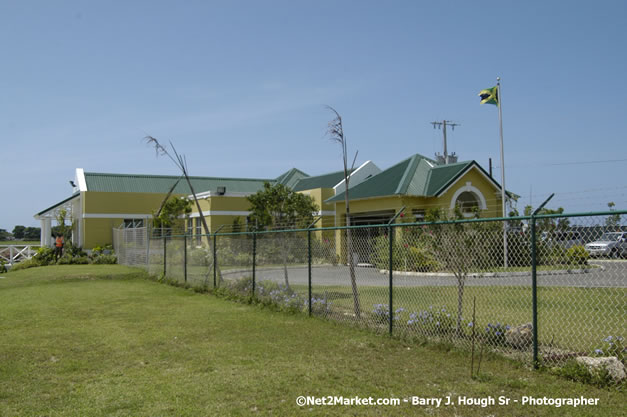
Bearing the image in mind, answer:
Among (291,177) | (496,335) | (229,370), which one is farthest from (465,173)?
(229,370)

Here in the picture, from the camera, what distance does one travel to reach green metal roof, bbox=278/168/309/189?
128ft

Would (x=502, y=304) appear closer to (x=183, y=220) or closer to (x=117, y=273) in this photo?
(x=117, y=273)

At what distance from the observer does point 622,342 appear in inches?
240

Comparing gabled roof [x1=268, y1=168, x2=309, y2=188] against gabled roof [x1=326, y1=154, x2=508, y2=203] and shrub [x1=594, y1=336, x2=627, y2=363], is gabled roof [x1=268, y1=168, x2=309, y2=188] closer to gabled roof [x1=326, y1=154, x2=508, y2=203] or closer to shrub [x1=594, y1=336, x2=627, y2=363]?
gabled roof [x1=326, y1=154, x2=508, y2=203]

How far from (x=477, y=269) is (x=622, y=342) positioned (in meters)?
1.96

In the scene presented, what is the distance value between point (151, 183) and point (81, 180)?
4899mm

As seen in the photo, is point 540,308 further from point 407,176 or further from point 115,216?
point 115,216

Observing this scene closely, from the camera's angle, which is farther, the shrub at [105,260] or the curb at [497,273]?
the shrub at [105,260]

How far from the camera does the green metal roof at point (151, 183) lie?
37.2 meters

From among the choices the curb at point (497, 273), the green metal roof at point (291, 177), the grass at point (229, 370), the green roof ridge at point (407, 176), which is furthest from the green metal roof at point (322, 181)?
the curb at point (497, 273)

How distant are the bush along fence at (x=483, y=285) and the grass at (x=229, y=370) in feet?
1.39

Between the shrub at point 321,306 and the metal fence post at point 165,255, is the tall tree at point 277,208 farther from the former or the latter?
the shrub at point 321,306

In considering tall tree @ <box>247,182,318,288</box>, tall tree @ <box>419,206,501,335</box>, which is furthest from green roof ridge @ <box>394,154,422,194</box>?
tall tree @ <box>419,206,501,335</box>

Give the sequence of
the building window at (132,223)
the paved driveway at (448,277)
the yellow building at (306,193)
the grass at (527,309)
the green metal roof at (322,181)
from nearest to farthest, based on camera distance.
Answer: the paved driveway at (448,277) → the grass at (527,309) → the yellow building at (306,193) → the green metal roof at (322,181) → the building window at (132,223)
